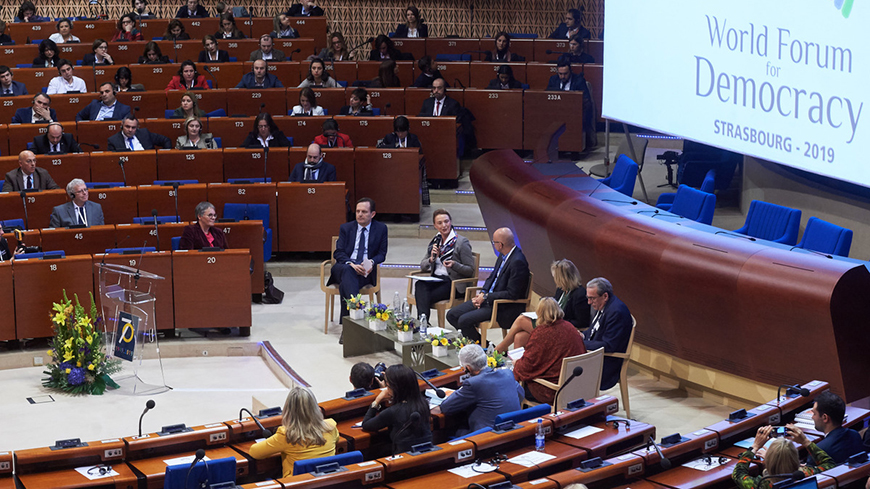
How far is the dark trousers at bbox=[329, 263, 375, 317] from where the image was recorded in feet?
27.2

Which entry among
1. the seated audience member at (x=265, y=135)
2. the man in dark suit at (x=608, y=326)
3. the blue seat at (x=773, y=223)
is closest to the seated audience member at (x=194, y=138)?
the seated audience member at (x=265, y=135)

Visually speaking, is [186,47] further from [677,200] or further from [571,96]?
[677,200]

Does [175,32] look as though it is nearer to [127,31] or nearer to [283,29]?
[127,31]

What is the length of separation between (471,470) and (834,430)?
1.77 metres

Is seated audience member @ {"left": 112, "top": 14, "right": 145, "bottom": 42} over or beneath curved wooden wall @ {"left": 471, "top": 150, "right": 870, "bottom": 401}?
over

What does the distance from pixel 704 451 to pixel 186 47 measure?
34.4ft

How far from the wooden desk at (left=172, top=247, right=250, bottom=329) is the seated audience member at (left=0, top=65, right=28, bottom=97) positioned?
4789 mm

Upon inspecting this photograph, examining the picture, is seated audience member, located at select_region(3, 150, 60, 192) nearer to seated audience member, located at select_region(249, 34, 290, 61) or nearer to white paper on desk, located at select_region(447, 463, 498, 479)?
seated audience member, located at select_region(249, 34, 290, 61)

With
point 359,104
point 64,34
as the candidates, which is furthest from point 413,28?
point 64,34

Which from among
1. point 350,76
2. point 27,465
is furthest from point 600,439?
point 350,76

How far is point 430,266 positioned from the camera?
8.15m

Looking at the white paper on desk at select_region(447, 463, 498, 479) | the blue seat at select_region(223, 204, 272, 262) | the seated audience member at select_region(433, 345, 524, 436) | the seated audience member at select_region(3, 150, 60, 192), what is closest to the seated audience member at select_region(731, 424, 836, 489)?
the white paper on desk at select_region(447, 463, 498, 479)

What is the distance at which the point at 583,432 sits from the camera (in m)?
4.94

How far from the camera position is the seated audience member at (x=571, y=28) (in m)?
13.3
